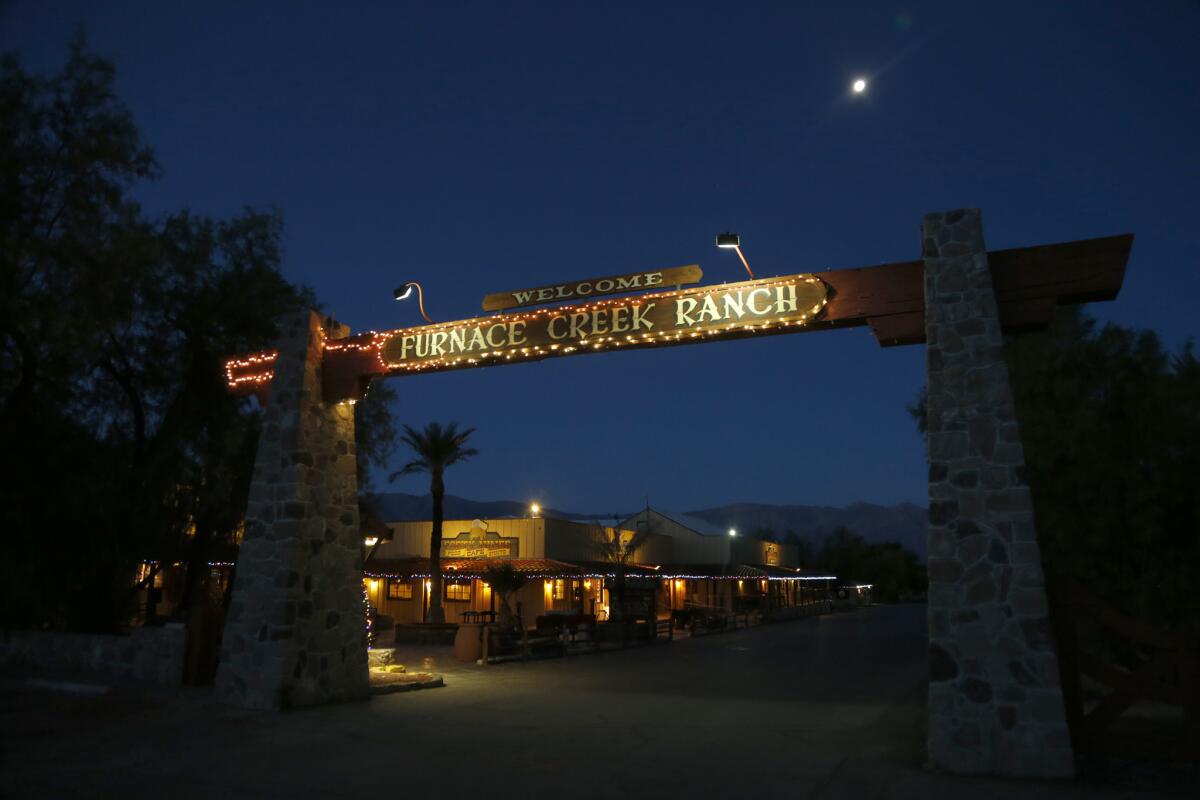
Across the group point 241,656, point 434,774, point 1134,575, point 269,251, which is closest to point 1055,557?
point 1134,575

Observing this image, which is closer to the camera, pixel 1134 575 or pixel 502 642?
pixel 1134 575

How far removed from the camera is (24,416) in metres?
14.4

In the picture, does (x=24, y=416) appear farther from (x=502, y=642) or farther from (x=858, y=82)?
(x=858, y=82)

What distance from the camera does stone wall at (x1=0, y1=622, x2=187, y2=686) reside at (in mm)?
12508

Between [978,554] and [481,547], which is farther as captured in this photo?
[481,547]

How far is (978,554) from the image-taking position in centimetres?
761

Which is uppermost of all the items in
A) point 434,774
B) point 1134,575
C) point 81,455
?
point 81,455

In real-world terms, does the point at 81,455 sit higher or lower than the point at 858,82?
lower

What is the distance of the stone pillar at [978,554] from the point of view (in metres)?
7.04

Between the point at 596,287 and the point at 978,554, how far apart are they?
560 cm

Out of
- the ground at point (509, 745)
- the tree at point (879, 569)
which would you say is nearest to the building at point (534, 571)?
the ground at point (509, 745)

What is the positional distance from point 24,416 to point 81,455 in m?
1.13

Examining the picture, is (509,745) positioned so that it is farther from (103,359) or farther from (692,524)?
(692,524)

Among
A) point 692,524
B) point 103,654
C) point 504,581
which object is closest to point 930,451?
point 103,654
